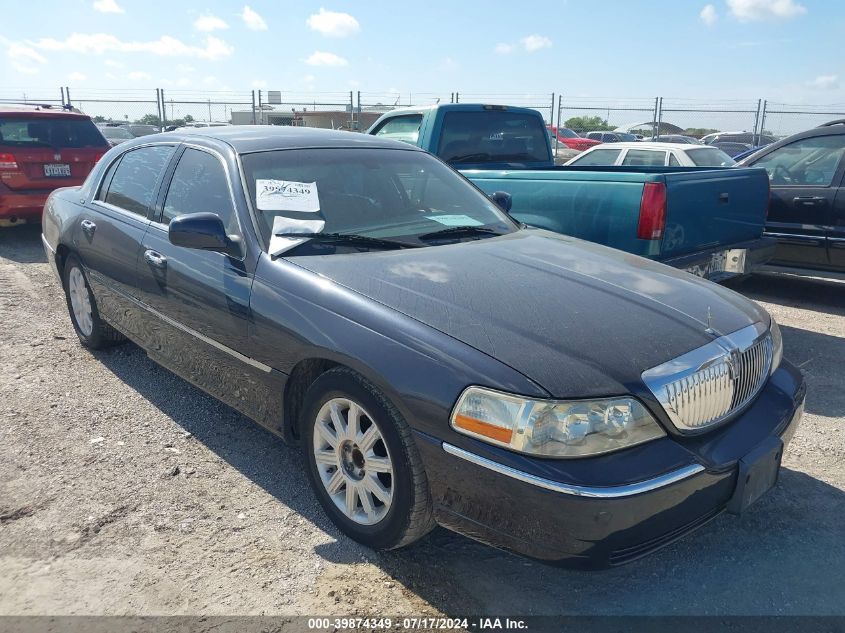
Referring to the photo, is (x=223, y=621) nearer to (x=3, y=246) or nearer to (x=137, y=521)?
(x=137, y=521)

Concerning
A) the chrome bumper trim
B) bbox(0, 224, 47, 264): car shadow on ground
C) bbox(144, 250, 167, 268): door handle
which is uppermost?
bbox(144, 250, 167, 268): door handle

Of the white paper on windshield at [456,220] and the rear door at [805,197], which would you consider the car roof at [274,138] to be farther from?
the rear door at [805,197]

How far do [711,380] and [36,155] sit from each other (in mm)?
9130

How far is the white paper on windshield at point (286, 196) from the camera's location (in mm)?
3305

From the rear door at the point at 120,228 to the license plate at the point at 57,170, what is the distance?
16.8ft

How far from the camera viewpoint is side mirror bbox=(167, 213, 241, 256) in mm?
3137

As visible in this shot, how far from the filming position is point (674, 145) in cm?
958

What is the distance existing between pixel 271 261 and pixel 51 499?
1.52 m

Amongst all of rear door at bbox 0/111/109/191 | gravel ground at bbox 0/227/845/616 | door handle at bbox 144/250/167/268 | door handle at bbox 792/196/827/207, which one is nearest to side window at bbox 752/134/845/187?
door handle at bbox 792/196/827/207

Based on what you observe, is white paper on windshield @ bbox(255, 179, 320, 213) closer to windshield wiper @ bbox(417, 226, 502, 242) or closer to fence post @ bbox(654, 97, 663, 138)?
windshield wiper @ bbox(417, 226, 502, 242)

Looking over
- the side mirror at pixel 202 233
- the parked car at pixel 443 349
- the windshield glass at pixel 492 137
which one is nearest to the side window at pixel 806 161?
the windshield glass at pixel 492 137

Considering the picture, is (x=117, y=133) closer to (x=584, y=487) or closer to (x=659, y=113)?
(x=659, y=113)

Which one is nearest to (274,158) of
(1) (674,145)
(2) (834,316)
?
(2) (834,316)

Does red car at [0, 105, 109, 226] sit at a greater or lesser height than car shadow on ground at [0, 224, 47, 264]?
greater
